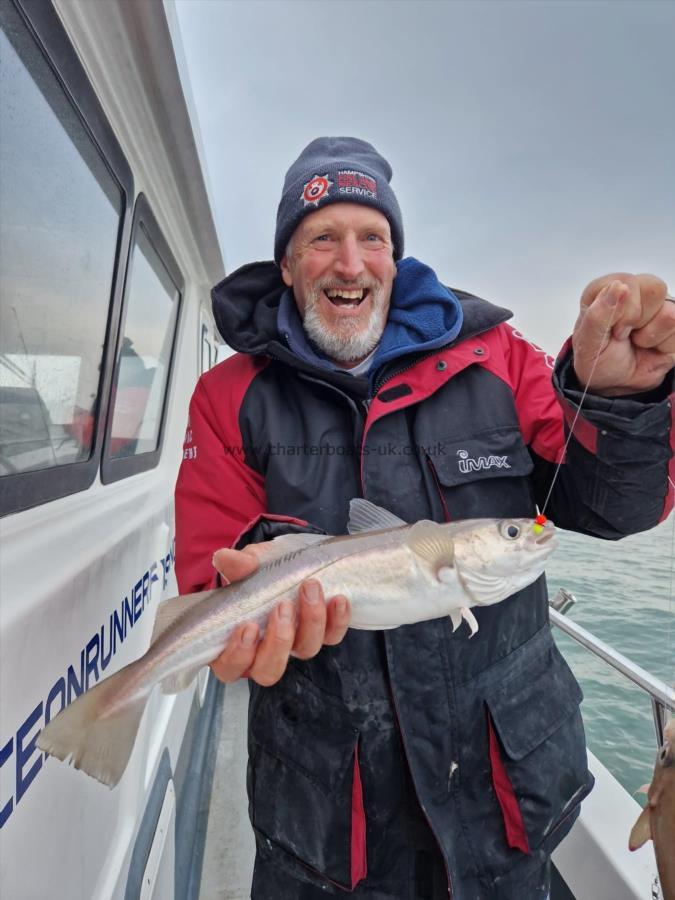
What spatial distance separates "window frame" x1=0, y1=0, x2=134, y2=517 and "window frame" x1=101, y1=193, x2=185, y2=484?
0.07 meters

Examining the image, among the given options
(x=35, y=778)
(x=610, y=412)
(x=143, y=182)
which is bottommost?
(x=35, y=778)

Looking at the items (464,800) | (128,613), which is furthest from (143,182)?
(464,800)

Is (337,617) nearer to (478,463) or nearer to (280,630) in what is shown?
(280,630)

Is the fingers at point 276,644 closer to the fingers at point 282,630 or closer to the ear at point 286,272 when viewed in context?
the fingers at point 282,630

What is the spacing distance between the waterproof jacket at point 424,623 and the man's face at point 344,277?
24 centimetres

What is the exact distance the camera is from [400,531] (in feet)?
5.17

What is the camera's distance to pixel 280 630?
1503 mm

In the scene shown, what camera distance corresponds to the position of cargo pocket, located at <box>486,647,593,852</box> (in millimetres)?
1710

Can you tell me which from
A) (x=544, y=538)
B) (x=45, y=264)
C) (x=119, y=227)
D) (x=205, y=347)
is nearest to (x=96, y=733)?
(x=544, y=538)

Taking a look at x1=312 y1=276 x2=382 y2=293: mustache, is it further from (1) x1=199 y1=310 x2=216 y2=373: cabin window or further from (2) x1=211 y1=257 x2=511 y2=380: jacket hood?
(1) x1=199 y1=310 x2=216 y2=373: cabin window

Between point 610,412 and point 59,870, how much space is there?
1976mm

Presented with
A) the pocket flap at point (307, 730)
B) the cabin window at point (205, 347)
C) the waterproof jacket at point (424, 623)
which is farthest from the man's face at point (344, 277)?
the cabin window at point (205, 347)

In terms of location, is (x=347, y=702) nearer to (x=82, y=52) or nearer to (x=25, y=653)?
(x=25, y=653)

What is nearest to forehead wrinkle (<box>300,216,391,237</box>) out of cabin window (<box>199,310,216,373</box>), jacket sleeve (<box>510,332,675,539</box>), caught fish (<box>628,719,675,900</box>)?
jacket sleeve (<box>510,332,675,539</box>)
